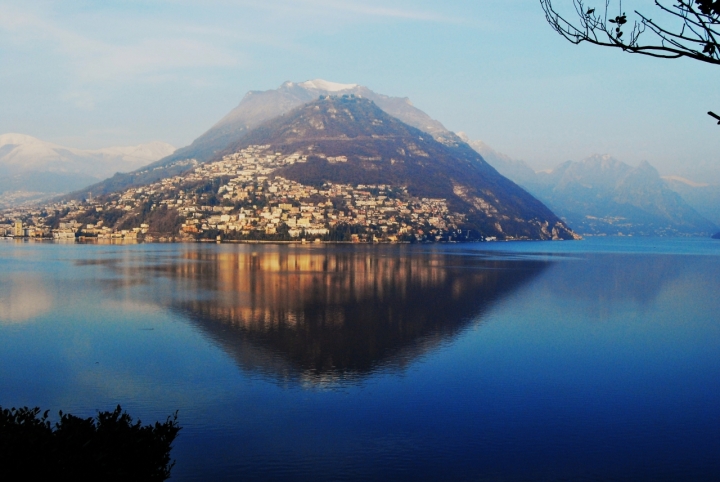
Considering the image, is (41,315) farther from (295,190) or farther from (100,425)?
(295,190)

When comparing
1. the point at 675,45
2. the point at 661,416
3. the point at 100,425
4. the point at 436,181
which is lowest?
the point at 661,416

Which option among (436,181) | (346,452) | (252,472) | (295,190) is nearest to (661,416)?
(346,452)

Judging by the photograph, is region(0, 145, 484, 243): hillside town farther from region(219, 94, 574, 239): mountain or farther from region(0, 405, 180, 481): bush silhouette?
region(0, 405, 180, 481): bush silhouette

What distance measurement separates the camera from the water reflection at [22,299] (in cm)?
2308

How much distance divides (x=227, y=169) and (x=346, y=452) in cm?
11121

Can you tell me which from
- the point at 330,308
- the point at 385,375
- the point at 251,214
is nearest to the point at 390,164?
the point at 251,214

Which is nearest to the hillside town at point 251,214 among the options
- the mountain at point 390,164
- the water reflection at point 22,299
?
the mountain at point 390,164

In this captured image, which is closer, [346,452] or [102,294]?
[346,452]

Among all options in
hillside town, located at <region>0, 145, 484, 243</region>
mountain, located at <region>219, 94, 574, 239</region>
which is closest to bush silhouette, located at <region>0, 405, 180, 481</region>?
hillside town, located at <region>0, 145, 484, 243</region>

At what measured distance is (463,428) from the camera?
37.5ft

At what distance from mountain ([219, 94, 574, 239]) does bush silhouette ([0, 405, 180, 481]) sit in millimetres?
96789

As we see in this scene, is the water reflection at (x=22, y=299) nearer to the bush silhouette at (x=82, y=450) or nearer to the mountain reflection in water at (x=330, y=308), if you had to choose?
the mountain reflection in water at (x=330, y=308)

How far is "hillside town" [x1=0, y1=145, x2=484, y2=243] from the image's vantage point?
282 feet

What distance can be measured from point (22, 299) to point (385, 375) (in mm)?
18623
